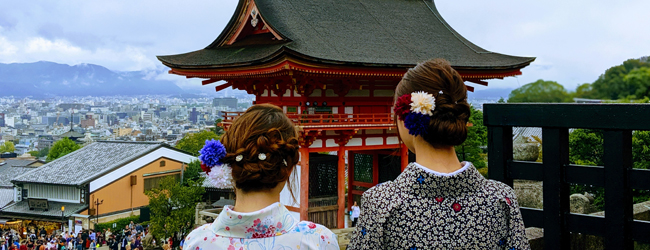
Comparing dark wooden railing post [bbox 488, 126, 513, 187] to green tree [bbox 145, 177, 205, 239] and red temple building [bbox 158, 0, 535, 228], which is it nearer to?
red temple building [bbox 158, 0, 535, 228]

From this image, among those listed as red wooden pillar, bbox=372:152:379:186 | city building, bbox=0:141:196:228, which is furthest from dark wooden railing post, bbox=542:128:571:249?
city building, bbox=0:141:196:228

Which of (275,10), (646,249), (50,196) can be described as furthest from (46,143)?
(646,249)

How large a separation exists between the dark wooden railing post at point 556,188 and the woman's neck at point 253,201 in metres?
1.85

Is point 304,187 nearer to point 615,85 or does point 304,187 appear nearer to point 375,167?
point 375,167

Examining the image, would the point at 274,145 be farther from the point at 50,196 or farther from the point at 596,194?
the point at 50,196

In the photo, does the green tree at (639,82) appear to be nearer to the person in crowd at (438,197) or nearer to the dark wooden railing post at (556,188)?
Result: the dark wooden railing post at (556,188)

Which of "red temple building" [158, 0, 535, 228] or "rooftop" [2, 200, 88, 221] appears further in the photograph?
"rooftop" [2, 200, 88, 221]

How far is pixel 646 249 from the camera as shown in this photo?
13.1 feet

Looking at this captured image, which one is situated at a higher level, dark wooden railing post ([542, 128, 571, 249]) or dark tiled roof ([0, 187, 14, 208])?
dark wooden railing post ([542, 128, 571, 249])

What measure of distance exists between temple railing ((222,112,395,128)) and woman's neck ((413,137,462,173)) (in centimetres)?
936

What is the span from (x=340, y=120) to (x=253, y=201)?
10215 mm

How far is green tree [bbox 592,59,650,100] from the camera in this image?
94.7ft

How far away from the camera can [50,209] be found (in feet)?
92.7

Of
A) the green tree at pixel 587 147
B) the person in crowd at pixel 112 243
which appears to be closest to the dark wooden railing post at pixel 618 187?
the green tree at pixel 587 147
